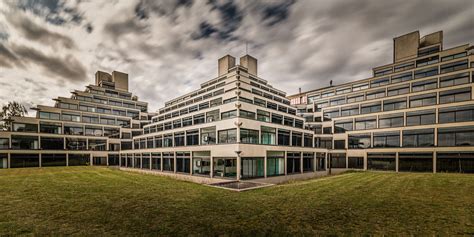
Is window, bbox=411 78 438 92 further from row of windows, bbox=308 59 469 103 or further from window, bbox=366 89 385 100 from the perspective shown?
window, bbox=366 89 385 100

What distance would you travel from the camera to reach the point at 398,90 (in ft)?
150

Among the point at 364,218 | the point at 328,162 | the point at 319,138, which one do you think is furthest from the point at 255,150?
the point at 319,138

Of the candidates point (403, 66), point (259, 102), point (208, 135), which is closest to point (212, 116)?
point (208, 135)

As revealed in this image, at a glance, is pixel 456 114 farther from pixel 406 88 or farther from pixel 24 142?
pixel 24 142

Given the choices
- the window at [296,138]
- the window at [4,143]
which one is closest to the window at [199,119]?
the window at [296,138]

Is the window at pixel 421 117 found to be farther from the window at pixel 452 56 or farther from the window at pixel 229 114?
the window at pixel 229 114

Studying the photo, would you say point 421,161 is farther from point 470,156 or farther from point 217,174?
point 217,174

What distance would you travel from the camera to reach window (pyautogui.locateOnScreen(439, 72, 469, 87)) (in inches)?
1512

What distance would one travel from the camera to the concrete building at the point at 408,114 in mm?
35812

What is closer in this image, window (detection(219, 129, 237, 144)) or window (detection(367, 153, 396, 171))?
window (detection(219, 129, 237, 144))

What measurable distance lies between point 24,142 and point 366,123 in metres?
77.1

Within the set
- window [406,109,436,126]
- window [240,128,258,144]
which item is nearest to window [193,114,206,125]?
window [240,128,258,144]

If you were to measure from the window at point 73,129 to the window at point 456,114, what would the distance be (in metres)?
80.7

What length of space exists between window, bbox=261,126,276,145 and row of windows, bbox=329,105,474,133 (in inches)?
1038
